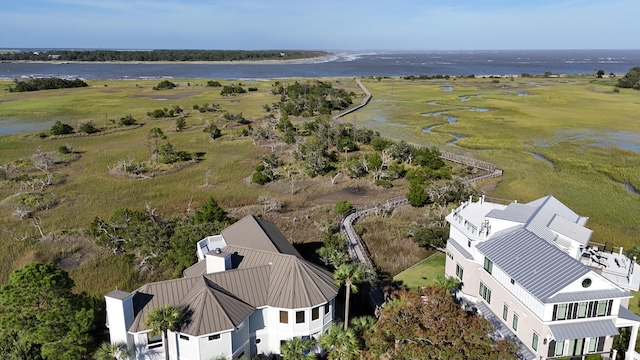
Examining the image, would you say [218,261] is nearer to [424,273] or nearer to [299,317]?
[299,317]

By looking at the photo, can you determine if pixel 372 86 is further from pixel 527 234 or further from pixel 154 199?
pixel 527 234

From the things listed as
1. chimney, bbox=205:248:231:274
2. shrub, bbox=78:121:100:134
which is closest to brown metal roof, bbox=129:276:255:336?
chimney, bbox=205:248:231:274

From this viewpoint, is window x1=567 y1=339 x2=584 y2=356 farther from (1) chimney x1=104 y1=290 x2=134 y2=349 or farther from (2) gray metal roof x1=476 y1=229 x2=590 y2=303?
(1) chimney x1=104 y1=290 x2=134 y2=349

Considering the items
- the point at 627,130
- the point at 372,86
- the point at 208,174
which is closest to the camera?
the point at 208,174

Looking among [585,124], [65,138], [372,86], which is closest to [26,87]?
[65,138]

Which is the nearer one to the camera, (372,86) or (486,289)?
(486,289)

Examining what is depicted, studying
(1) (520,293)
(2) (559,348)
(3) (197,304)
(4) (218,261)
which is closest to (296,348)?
(3) (197,304)

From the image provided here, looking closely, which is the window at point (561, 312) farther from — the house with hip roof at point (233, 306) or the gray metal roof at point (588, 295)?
the house with hip roof at point (233, 306)
